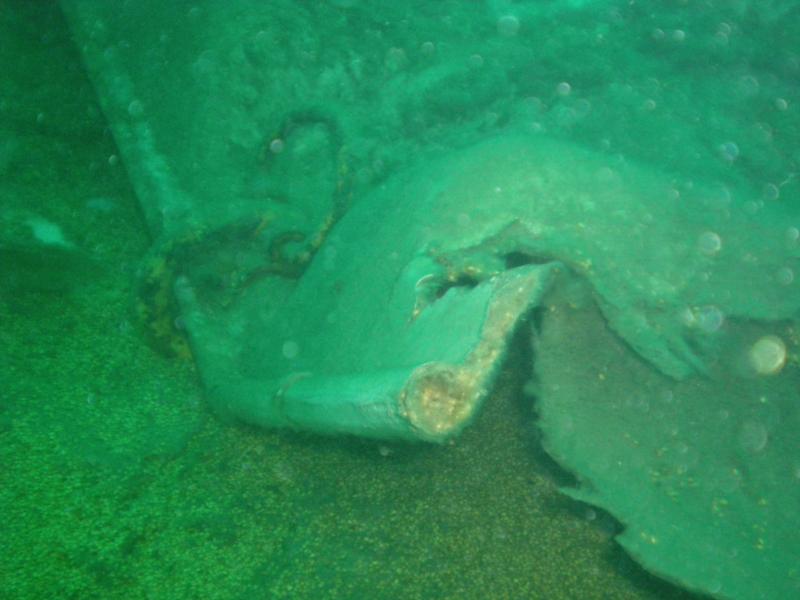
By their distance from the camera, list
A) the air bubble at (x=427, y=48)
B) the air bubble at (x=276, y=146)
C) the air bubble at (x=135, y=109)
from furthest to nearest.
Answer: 1. the air bubble at (x=427, y=48)
2. the air bubble at (x=135, y=109)
3. the air bubble at (x=276, y=146)

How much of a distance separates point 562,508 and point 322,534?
1586mm

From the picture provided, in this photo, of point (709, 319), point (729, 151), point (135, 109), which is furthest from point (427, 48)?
point (709, 319)

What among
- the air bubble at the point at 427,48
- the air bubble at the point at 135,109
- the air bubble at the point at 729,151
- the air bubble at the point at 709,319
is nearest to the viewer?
the air bubble at the point at 709,319

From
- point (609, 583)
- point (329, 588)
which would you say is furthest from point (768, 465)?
point (329, 588)

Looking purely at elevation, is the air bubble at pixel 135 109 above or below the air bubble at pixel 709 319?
above

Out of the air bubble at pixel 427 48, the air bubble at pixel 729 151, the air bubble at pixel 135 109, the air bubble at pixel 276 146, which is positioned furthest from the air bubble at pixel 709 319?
the air bubble at pixel 135 109

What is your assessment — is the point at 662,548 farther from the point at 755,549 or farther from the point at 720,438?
the point at 720,438

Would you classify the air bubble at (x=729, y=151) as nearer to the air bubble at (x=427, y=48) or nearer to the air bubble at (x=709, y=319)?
the air bubble at (x=709, y=319)

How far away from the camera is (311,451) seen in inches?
160

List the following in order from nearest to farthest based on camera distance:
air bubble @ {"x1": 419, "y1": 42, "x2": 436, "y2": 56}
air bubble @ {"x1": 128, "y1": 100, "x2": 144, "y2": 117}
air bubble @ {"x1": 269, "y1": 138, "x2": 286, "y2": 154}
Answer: air bubble @ {"x1": 269, "y1": 138, "x2": 286, "y2": 154}, air bubble @ {"x1": 128, "y1": 100, "x2": 144, "y2": 117}, air bubble @ {"x1": 419, "y1": 42, "x2": 436, "y2": 56}

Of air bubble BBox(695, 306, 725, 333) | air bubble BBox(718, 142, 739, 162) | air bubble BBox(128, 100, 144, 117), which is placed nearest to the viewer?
air bubble BBox(695, 306, 725, 333)

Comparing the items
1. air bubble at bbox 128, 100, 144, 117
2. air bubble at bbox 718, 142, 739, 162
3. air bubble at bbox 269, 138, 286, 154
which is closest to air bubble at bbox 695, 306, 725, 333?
air bubble at bbox 718, 142, 739, 162

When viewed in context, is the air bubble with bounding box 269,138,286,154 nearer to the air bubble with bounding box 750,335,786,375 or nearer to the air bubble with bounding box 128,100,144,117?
the air bubble with bounding box 128,100,144,117

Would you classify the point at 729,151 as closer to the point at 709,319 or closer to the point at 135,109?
the point at 709,319
